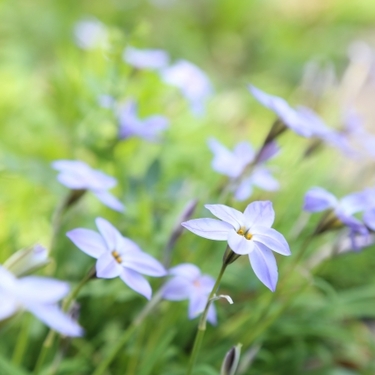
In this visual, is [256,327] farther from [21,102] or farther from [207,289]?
[21,102]

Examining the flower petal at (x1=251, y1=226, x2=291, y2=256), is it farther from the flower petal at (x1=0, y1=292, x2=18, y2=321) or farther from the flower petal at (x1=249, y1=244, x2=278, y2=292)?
the flower petal at (x1=0, y1=292, x2=18, y2=321)

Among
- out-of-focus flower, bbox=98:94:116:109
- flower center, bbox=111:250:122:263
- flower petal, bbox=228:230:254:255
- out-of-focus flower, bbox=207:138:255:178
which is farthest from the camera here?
out-of-focus flower, bbox=98:94:116:109

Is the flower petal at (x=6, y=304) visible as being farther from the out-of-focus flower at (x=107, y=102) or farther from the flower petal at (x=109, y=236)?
the out-of-focus flower at (x=107, y=102)

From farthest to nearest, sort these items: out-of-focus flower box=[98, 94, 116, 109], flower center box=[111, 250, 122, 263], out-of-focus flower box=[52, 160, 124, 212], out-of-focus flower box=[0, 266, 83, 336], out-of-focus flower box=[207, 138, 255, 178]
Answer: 1. out-of-focus flower box=[98, 94, 116, 109]
2. out-of-focus flower box=[207, 138, 255, 178]
3. out-of-focus flower box=[52, 160, 124, 212]
4. flower center box=[111, 250, 122, 263]
5. out-of-focus flower box=[0, 266, 83, 336]

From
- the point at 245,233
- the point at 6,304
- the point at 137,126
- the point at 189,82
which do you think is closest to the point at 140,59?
the point at 189,82

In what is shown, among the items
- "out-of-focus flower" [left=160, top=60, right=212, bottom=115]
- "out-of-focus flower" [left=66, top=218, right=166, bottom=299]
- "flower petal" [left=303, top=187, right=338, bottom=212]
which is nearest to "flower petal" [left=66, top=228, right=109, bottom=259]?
"out-of-focus flower" [left=66, top=218, right=166, bottom=299]

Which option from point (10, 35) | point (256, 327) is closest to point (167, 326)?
point (256, 327)

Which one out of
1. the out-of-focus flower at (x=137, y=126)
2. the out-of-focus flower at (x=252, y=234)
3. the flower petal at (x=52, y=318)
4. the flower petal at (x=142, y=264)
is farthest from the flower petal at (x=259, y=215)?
the out-of-focus flower at (x=137, y=126)
